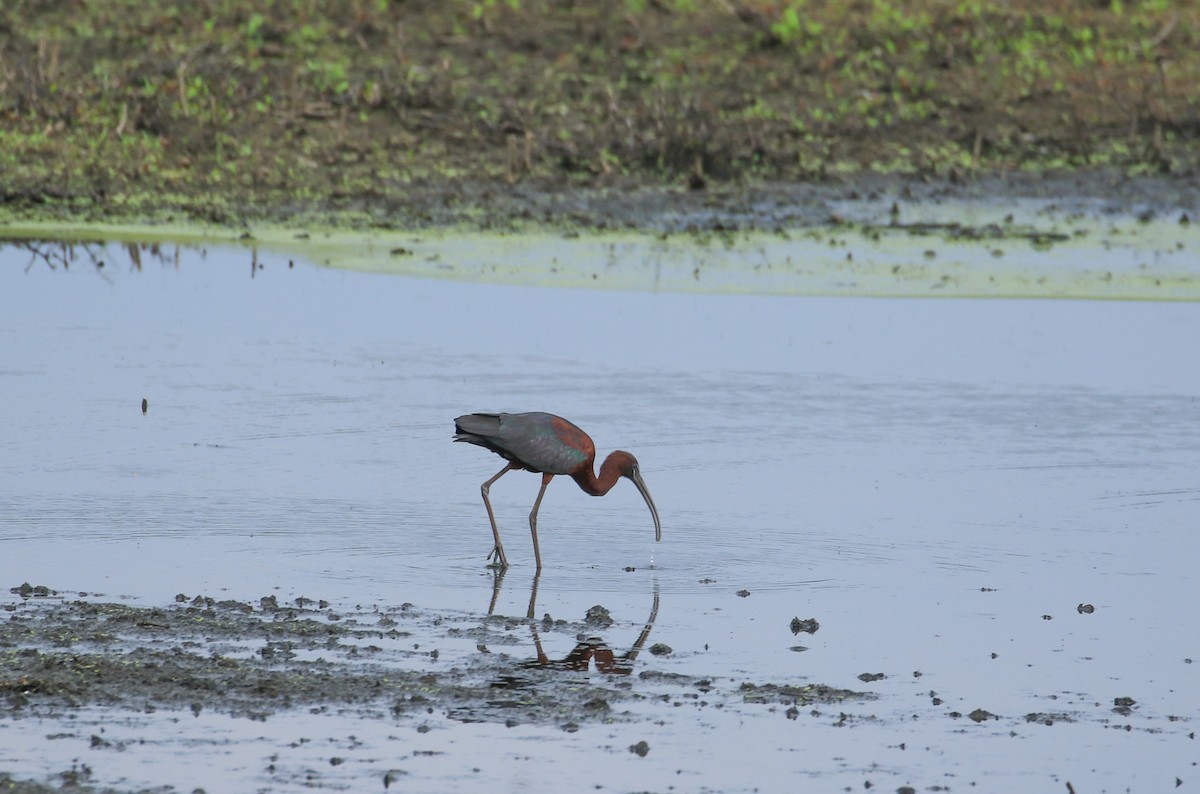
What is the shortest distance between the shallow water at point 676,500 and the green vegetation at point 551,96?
10.5ft

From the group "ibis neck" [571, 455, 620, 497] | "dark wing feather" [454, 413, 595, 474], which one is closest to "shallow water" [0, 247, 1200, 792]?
"ibis neck" [571, 455, 620, 497]

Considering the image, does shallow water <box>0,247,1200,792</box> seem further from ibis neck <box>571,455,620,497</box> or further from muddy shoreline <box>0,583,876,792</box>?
ibis neck <box>571,455,620,497</box>

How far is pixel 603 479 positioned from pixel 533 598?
117cm

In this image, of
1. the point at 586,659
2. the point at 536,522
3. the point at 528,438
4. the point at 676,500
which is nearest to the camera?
the point at 586,659

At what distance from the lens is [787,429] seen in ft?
37.6

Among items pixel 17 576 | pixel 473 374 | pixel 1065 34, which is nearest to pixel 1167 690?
pixel 17 576

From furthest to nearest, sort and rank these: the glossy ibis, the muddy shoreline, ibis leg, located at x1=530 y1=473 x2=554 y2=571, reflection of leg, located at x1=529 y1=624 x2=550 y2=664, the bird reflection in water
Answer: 1. the glossy ibis
2. ibis leg, located at x1=530 y1=473 x2=554 y2=571
3. reflection of leg, located at x1=529 y1=624 x2=550 y2=664
4. the bird reflection in water
5. the muddy shoreline

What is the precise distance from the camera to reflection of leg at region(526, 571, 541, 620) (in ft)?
26.0

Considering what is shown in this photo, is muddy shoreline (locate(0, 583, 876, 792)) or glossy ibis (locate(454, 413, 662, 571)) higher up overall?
glossy ibis (locate(454, 413, 662, 571))

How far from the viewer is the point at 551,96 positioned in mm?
21766

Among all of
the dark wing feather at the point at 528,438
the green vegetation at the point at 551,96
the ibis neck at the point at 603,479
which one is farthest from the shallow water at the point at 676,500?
the green vegetation at the point at 551,96

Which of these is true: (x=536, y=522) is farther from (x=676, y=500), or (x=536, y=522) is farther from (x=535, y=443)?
(x=676, y=500)

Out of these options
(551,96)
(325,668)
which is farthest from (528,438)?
(551,96)

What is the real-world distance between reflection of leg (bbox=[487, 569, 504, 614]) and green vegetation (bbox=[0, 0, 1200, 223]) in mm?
9921
